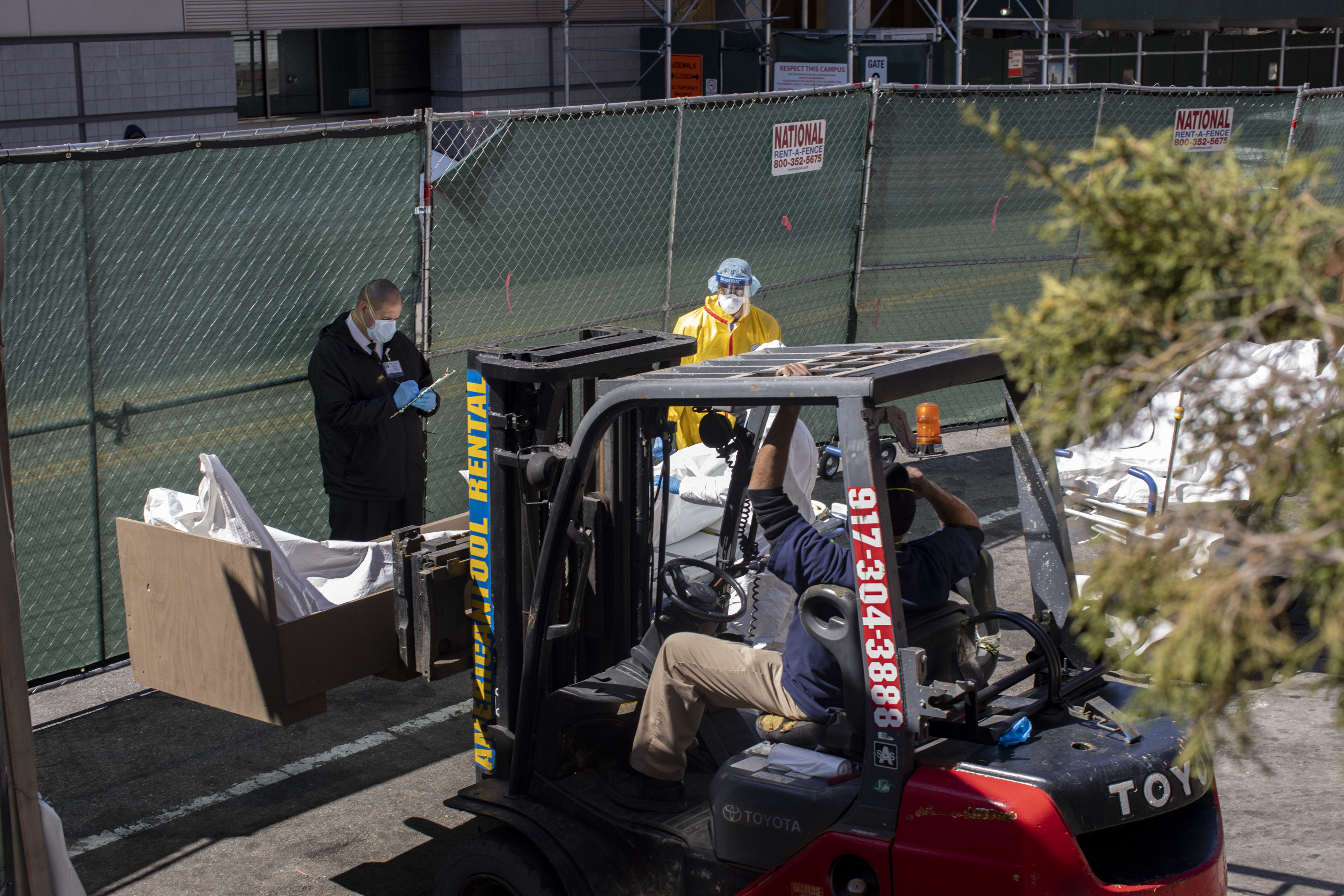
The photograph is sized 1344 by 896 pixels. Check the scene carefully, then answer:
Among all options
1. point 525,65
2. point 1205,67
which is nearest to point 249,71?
point 525,65

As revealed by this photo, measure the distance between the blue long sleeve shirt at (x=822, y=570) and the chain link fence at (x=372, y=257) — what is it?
126 centimetres

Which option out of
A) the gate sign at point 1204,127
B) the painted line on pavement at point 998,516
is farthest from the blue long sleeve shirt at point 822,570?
the gate sign at point 1204,127

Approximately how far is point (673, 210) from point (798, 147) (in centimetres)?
134

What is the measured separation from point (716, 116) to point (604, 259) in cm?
137

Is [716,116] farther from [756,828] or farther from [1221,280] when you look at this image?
[1221,280]

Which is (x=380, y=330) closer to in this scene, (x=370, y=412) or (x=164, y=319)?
(x=370, y=412)

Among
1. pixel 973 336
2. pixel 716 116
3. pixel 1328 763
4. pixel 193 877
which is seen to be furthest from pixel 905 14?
pixel 193 877

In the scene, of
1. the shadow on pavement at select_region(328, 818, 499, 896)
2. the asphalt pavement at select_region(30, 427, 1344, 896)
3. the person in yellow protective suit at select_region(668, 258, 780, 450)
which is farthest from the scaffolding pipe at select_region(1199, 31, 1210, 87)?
the shadow on pavement at select_region(328, 818, 499, 896)

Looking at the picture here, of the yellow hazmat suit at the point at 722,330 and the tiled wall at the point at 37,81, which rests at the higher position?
the tiled wall at the point at 37,81

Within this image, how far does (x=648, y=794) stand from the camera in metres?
3.97

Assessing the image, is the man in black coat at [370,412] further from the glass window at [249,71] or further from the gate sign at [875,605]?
the glass window at [249,71]

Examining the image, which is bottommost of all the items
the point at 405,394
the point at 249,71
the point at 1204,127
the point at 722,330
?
the point at 405,394

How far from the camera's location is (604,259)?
335 inches

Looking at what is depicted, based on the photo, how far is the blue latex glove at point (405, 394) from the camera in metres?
6.68
